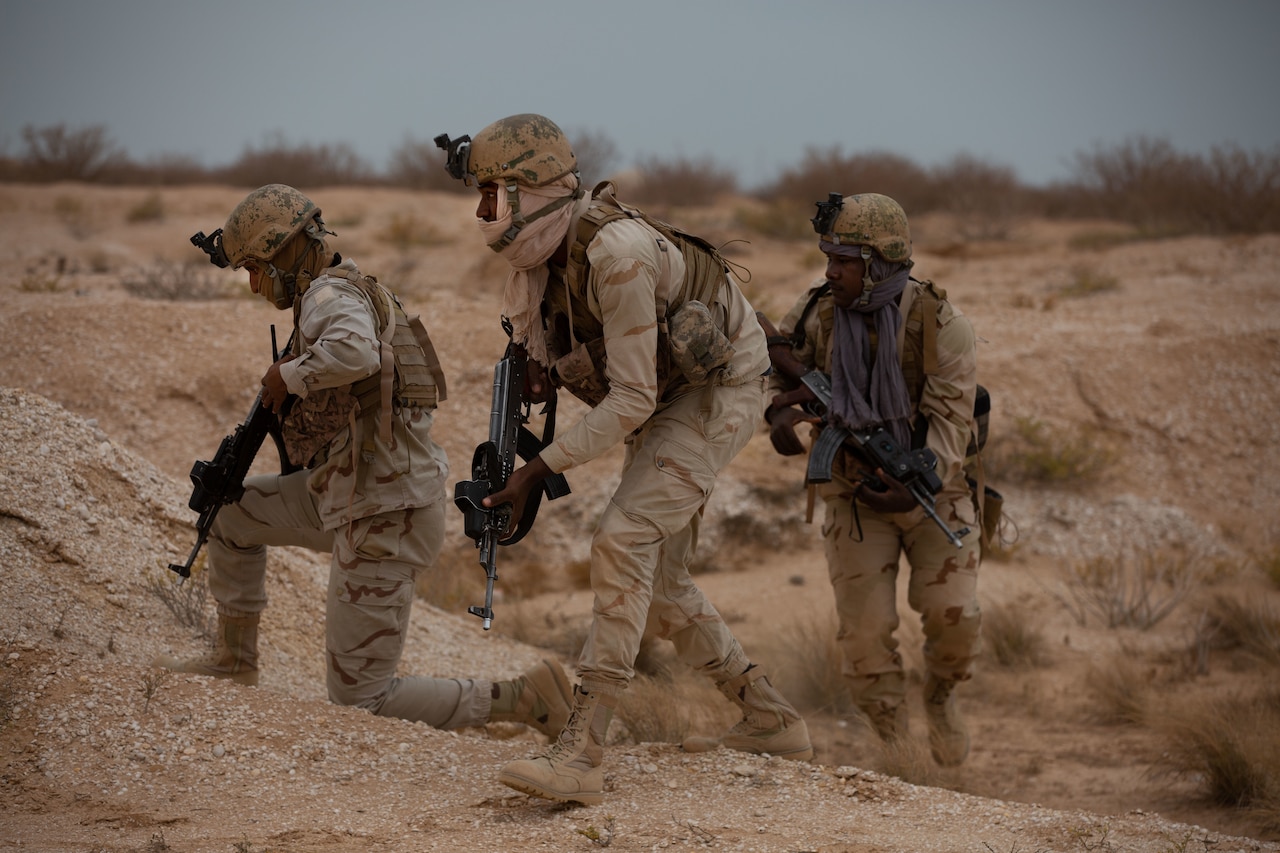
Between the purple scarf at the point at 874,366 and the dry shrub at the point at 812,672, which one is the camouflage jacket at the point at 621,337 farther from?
the dry shrub at the point at 812,672

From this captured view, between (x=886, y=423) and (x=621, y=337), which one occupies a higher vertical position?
(x=621, y=337)

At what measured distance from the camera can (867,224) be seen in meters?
4.60

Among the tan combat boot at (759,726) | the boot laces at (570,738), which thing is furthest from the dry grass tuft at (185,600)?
the tan combat boot at (759,726)

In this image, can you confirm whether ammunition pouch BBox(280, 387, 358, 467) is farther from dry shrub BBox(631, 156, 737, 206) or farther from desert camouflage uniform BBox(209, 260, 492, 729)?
dry shrub BBox(631, 156, 737, 206)

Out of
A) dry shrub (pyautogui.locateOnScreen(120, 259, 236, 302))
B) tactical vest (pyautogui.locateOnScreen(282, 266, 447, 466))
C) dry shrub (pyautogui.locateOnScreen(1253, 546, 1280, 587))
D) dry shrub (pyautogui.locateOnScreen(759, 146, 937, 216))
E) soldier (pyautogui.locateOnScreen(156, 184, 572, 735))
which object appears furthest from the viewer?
dry shrub (pyautogui.locateOnScreen(759, 146, 937, 216))

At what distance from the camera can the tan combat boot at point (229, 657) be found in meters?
4.31

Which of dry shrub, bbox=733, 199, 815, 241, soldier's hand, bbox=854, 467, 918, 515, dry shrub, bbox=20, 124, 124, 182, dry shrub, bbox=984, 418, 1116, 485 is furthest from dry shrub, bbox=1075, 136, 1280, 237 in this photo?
dry shrub, bbox=20, 124, 124, 182

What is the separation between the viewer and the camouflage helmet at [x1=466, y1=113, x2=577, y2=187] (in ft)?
11.6

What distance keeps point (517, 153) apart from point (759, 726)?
84.8 inches

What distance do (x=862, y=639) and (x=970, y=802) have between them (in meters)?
1.00

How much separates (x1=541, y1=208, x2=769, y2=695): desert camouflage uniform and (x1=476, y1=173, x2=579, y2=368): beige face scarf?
0.08 m

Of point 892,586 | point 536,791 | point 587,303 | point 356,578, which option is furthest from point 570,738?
point 892,586

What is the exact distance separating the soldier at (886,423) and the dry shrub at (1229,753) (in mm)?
1133

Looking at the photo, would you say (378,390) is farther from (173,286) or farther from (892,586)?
(173,286)
